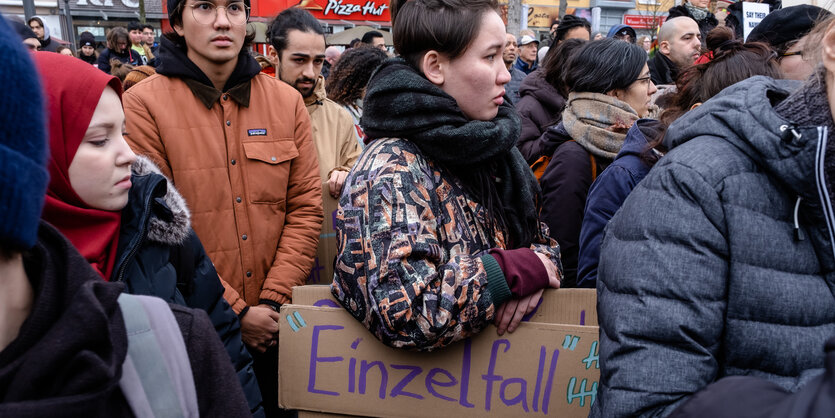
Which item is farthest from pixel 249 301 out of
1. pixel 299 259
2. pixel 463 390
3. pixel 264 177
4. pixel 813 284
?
pixel 813 284

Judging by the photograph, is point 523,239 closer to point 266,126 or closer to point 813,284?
point 813,284

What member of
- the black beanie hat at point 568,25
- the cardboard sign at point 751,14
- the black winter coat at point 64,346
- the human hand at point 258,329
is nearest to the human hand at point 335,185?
the human hand at point 258,329

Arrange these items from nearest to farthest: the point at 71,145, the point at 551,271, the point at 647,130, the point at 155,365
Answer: the point at 155,365 → the point at 71,145 → the point at 551,271 → the point at 647,130

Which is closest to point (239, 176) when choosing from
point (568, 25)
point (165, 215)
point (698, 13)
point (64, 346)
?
point (165, 215)

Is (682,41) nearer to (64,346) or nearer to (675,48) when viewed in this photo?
(675,48)

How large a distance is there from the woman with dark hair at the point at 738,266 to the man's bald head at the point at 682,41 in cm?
439

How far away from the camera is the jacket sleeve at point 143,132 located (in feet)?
8.20

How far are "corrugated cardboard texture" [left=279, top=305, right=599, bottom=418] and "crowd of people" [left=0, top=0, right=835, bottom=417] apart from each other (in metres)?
0.09

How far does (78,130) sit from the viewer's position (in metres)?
1.57

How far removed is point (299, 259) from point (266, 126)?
601 mm

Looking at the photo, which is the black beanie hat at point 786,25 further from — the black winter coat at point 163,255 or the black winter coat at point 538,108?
the black winter coat at point 163,255

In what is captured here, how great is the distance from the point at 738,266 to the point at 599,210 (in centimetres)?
117

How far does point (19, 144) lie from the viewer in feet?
2.67

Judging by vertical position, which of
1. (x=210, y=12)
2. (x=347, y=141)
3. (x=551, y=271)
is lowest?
(x=551, y=271)
